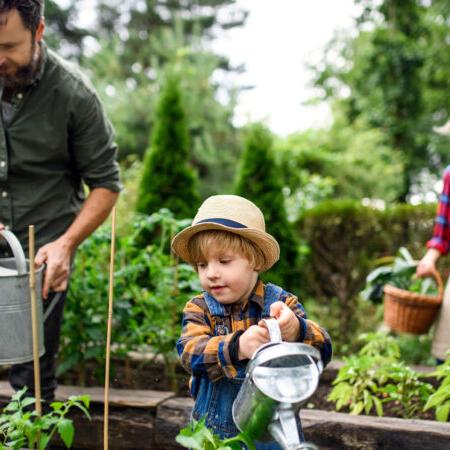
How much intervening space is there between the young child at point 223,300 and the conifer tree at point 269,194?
121 inches

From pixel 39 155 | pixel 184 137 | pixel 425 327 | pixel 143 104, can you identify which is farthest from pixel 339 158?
pixel 39 155

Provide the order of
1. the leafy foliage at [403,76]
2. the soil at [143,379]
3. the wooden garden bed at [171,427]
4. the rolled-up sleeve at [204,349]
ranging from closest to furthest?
1. the rolled-up sleeve at [204,349]
2. the wooden garden bed at [171,427]
3. the soil at [143,379]
4. the leafy foliage at [403,76]

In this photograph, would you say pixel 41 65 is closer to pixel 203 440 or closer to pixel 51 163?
pixel 51 163

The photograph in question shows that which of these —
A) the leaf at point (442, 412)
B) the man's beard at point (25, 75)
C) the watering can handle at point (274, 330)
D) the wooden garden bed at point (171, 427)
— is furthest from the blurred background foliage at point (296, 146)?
the watering can handle at point (274, 330)

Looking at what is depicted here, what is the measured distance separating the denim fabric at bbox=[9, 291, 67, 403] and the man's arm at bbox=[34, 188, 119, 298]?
27cm

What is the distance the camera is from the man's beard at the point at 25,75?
2.52 meters

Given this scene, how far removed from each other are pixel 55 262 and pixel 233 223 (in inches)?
36.7

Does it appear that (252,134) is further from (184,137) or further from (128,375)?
(128,375)

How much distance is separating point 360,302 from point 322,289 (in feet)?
1.09

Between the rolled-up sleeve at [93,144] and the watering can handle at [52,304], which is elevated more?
the rolled-up sleeve at [93,144]

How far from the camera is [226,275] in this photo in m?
1.87

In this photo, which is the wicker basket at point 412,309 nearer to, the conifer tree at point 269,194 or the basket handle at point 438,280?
the basket handle at point 438,280

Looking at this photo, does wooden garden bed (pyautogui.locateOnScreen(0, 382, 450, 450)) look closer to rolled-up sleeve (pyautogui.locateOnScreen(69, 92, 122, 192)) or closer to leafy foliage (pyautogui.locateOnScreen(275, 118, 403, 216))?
rolled-up sleeve (pyautogui.locateOnScreen(69, 92, 122, 192))

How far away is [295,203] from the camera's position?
7070mm
